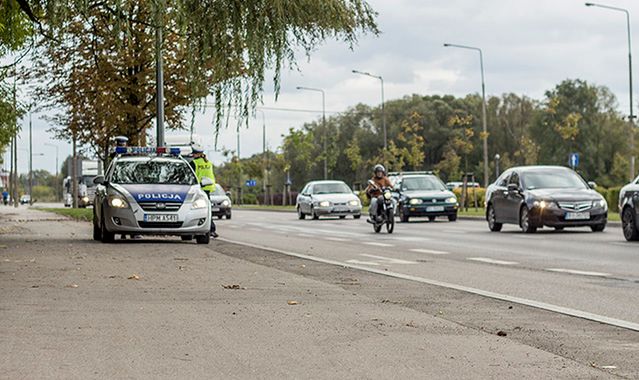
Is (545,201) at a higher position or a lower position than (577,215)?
higher

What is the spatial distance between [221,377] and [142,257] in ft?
36.4

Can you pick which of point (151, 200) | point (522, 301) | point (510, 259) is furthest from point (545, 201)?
point (522, 301)

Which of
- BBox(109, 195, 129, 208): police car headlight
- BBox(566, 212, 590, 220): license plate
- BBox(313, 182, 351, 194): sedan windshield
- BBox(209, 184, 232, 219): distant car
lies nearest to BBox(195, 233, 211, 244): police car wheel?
BBox(109, 195, 129, 208): police car headlight

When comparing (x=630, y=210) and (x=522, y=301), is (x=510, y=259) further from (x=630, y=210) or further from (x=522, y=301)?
(x=522, y=301)

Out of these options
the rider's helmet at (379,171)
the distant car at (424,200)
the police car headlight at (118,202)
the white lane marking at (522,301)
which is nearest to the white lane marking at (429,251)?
the white lane marking at (522,301)

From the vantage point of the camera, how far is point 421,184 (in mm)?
39875

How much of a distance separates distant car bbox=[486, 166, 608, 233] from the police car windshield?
877cm

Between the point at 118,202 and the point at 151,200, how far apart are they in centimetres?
61

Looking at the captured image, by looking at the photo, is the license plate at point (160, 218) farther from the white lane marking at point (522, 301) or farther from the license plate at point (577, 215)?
the license plate at point (577, 215)

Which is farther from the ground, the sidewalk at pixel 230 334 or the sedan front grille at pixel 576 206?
the sedan front grille at pixel 576 206

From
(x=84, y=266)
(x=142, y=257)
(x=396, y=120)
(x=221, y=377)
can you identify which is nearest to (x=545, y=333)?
(x=221, y=377)

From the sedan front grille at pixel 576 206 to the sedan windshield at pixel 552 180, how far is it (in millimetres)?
1019

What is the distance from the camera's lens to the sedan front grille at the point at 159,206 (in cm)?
2133

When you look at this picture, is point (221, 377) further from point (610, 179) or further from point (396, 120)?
point (396, 120)
